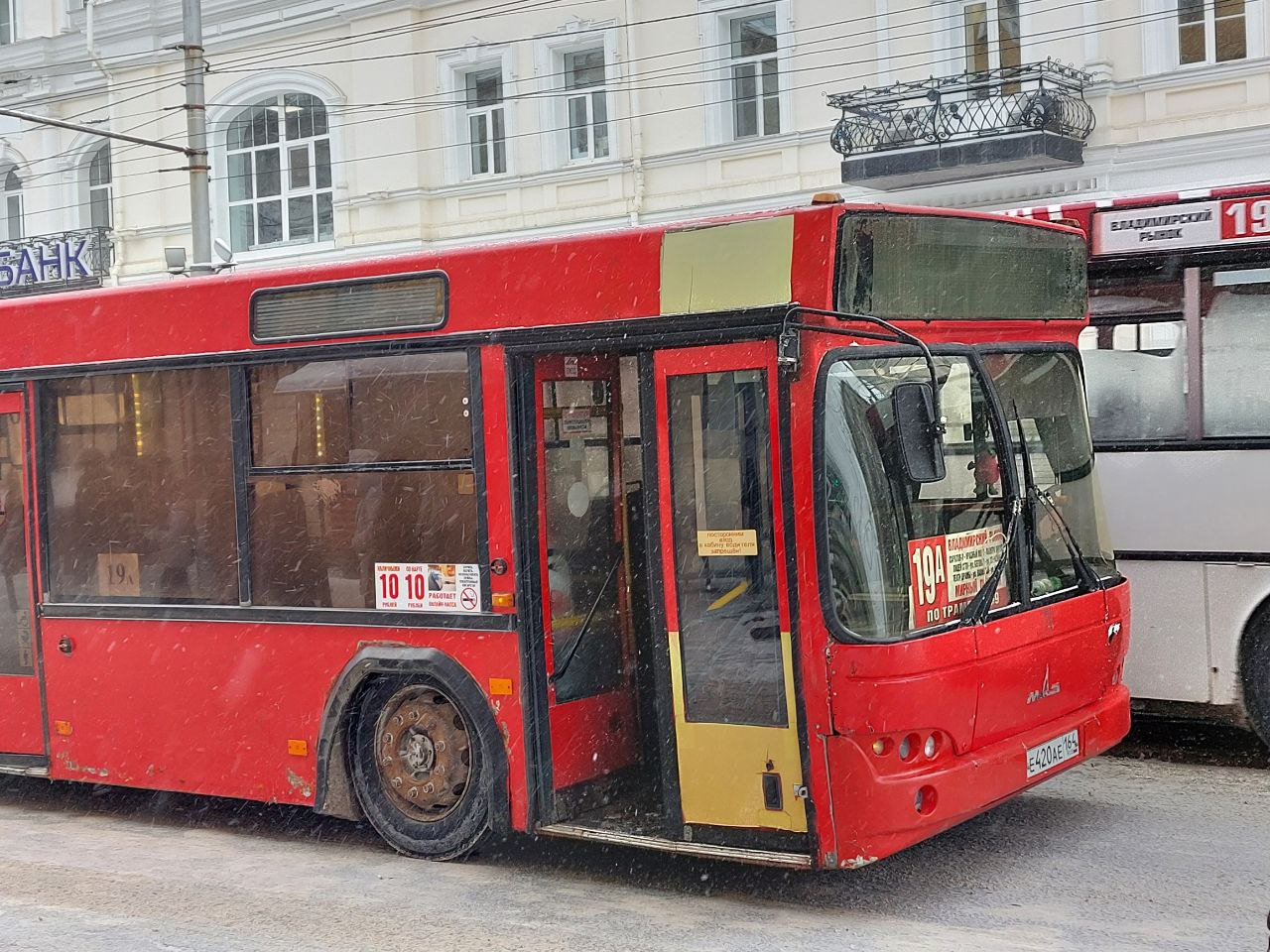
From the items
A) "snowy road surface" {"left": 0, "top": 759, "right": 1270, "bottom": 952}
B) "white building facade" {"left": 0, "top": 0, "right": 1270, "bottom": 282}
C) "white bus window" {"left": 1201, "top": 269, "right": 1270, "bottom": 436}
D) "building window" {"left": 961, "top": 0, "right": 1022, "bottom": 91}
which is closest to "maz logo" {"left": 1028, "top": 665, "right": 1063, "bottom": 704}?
"snowy road surface" {"left": 0, "top": 759, "right": 1270, "bottom": 952}

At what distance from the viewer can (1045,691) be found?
22.6 feet

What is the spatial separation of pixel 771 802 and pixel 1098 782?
271 centimetres

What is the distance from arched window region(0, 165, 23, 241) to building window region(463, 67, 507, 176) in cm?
966

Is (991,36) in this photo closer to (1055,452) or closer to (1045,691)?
(1055,452)

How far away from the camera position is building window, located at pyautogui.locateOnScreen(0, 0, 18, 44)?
95.6 ft

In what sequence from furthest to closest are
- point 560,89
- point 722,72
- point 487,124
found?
point 487,124, point 560,89, point 722,72

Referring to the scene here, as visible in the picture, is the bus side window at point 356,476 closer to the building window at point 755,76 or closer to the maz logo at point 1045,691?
the maz logo at point 1045,691

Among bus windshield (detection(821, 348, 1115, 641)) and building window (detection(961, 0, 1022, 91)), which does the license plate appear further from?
building window (detection(961, 0, 1022, 91))

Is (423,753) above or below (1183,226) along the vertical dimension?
below

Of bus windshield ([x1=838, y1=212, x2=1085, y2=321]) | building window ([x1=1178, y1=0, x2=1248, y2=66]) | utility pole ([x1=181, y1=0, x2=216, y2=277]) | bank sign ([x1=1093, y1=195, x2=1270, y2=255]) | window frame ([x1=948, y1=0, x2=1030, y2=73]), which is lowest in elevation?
bus windshield ([x1=838, y1=212, x2=1085, y2=321])

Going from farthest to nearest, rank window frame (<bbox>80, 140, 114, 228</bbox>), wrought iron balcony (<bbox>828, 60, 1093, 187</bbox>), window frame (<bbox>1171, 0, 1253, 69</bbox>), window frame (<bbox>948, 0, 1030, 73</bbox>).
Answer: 1. window frame (<bbox>80, 140, 114, 228</bbox>)
2. window frame (<bbox>948, 0, 1030, 73</bbox>)
3. wrought iron balcony (<bbox>828, 60, 1093, 187</bbox>)
4. window frame (<bbox>1171, 0, 1253, 69</bbox>)

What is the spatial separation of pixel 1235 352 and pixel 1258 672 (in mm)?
1631

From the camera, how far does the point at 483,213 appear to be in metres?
23.9

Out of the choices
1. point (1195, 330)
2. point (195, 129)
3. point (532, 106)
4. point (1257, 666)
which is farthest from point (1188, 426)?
point (532, 106)
